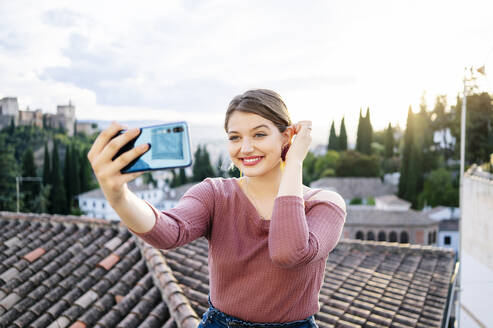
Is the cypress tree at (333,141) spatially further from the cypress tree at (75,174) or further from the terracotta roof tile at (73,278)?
the terracotta roof tile at (73,278)

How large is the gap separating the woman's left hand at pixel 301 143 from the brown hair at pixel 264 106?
0.28 feet

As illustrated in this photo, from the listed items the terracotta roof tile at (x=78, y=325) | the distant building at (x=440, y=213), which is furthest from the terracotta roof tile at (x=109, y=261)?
the distant building at (x=440, y=213)

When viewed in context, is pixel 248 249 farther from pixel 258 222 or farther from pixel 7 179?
pixel 7 179

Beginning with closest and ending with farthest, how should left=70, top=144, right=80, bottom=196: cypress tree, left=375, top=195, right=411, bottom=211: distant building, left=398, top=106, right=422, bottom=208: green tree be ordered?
left=375, top=195, right=411, bottom=211: distant building < left=70, top=144, right=80, bottom=196: cypress tree < left=398, top=106, right=422, bottom=208: green tree

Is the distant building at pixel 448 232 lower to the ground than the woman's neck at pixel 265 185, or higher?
lower

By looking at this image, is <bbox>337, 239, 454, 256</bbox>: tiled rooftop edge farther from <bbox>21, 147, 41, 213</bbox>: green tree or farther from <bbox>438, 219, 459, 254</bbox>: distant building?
<bbox>21, 147, 41, 213</bbox>: green tree

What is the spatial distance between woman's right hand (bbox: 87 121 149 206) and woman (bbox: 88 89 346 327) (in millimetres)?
191

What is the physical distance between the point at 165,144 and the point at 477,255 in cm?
731

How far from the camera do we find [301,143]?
130 centimetres

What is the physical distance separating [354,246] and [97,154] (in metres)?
6.15

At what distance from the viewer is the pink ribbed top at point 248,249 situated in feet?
4.22

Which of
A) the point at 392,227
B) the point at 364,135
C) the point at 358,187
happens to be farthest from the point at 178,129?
the point at 364,135

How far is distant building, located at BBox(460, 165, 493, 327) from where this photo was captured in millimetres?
6070

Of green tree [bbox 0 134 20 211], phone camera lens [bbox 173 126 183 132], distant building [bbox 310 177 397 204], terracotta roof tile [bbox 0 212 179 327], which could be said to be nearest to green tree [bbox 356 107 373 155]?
distant building [bbox 310 177 397 204]
